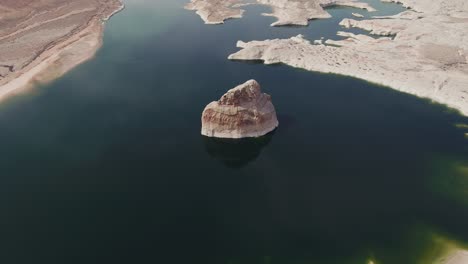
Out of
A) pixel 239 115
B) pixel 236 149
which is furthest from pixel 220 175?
pixel 239 115

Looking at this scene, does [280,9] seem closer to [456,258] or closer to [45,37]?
[45,37]

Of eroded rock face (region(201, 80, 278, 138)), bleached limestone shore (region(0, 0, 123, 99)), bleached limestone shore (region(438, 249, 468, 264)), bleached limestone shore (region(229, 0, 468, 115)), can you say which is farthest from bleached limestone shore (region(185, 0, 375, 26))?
bleached limestone shore (region(438, 249, 468, 264))

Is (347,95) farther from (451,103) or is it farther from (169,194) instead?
Answer: (169,194)

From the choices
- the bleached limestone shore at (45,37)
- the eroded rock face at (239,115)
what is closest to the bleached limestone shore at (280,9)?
the bleached limestone shore at (45,37)

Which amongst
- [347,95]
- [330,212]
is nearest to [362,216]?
[330,212]

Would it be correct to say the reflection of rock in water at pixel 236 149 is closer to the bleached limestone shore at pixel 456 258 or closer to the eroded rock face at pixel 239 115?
the eroded rock face at pixel 239 115

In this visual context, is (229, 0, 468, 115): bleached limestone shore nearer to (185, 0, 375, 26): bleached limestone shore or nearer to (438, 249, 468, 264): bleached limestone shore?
(185, 0, 375, 26): bleached limestone shore
